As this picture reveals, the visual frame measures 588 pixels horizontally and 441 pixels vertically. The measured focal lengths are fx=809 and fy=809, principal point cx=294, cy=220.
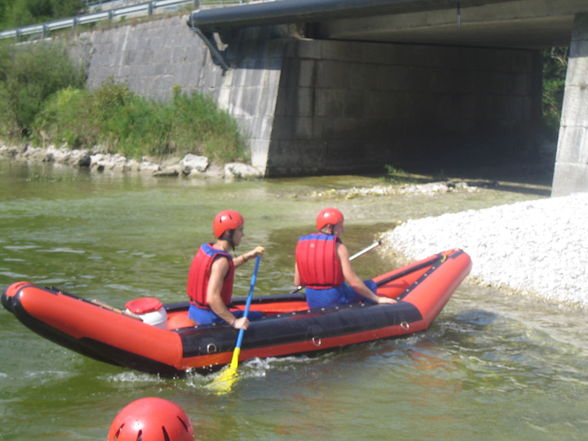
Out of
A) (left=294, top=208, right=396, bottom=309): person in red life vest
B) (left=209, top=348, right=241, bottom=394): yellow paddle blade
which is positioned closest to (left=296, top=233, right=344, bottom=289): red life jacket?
(left=294, top=208, right=396, bottom=309): person in red life vest

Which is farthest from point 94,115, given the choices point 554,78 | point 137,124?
point 554,78

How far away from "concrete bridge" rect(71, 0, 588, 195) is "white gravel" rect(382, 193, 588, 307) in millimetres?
4697

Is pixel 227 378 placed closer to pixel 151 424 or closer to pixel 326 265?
pixel 326 265

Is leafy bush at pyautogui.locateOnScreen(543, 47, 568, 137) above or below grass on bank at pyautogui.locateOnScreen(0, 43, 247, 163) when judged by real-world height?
above

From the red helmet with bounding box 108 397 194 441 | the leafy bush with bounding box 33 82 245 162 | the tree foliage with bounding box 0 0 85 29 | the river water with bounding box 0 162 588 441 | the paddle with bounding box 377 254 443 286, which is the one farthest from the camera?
the tree foliage with bounding box 0 0 85 29

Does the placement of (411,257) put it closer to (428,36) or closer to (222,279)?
(222,279)

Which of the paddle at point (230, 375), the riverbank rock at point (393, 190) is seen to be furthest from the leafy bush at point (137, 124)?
the paddle at point (230, 375)

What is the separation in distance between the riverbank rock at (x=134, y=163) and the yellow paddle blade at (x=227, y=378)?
12995mm

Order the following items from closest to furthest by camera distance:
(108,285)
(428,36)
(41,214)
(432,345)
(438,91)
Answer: (432,345)
(108,285)
(41,214)
(428,36)
(438,91)

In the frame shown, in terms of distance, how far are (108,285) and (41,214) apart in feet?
17.3

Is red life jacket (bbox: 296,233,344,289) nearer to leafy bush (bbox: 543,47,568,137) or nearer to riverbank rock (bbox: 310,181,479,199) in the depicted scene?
riverbank rock (bbox: 310,181,479,199)

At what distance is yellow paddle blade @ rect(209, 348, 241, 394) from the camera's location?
5590 millimetres

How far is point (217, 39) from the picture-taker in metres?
20.1

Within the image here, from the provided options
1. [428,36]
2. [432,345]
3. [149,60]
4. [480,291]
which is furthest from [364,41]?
[432,345]
